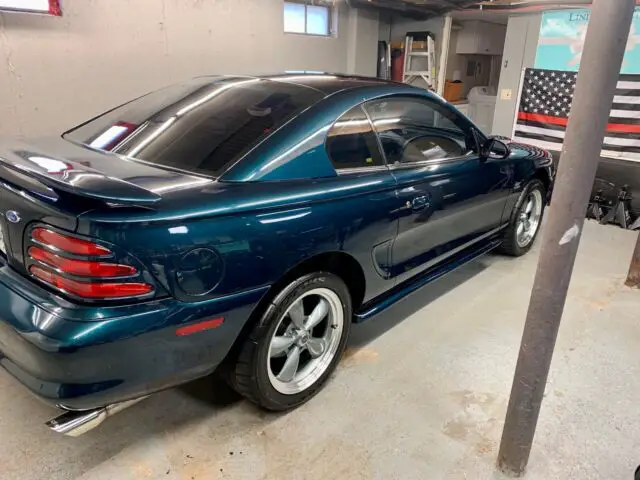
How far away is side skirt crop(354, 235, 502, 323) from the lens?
94.3 inches

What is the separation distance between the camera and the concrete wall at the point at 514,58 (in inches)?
229

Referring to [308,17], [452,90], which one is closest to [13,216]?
[308,17]

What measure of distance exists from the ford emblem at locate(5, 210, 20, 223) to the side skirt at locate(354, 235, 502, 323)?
4.79 ft

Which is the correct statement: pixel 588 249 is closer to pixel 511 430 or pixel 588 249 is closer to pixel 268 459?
pixel 511 430

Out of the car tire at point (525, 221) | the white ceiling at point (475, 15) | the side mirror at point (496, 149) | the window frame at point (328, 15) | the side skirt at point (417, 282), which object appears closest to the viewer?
the side skirt at point (417, 282)

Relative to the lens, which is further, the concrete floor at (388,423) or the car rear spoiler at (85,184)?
the concrete floor at (388,423)

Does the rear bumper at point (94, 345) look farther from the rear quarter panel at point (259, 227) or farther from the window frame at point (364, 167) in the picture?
the window frame at point (364, 167)

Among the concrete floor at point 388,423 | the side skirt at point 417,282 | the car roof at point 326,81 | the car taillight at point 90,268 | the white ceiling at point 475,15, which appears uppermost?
the white ceiling at point 475,15

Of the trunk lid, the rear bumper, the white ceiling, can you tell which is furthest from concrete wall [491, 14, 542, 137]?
the rear bumper

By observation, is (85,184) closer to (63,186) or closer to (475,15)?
(63,186)

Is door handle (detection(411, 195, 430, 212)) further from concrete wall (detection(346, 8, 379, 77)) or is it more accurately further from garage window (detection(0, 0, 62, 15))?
concrete wall (detection(346, 8, 379, 77))

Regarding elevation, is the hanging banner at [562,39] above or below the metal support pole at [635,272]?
above

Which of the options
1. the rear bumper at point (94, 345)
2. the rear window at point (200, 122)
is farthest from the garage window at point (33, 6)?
the rear bumper at point (94, 345)

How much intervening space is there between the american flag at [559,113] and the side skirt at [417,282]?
255 cm
